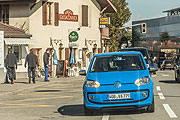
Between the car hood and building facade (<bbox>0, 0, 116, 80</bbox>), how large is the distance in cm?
1923

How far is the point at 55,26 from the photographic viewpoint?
117 ft

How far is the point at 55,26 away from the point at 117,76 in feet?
83.7

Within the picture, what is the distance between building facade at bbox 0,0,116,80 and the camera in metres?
32.2

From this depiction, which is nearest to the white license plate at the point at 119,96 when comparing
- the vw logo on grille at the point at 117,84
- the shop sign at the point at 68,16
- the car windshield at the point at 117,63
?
the vw logo on grille at the point at 117,84

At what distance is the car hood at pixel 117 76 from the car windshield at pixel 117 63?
0.44m

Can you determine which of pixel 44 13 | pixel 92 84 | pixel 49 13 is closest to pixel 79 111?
pixel 92 84

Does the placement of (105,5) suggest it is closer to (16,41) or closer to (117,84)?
(16,41)

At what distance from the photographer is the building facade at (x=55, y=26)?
3225cm

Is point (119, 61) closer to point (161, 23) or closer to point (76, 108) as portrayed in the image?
point (76, 108)

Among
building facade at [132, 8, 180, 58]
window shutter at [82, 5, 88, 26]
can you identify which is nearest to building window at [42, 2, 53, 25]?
window shutter at [82, 5, 88, 26]

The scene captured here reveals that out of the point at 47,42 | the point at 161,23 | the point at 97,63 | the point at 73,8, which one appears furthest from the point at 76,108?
the point at 161,23

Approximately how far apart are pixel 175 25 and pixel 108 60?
12031cm

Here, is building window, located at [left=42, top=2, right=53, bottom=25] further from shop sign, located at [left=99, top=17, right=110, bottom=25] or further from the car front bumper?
the car front bumper

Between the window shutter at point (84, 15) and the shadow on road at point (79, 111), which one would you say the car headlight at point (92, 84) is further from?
the window shutter at point (84, 15)
